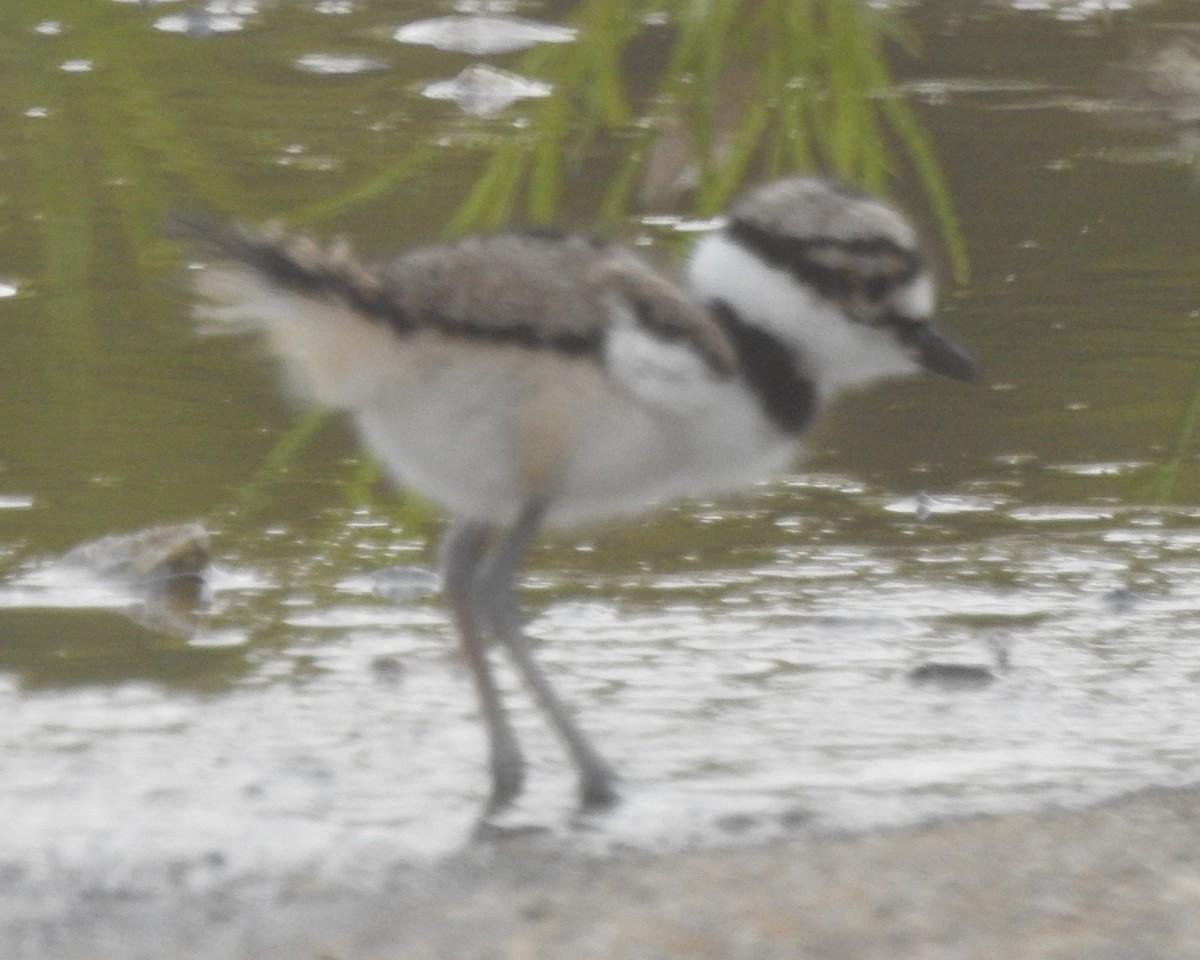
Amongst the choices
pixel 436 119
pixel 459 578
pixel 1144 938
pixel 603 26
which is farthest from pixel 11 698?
pixel 436 119

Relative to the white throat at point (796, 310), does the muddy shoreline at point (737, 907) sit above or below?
below

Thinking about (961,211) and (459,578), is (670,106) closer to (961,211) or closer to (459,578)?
(961,211)

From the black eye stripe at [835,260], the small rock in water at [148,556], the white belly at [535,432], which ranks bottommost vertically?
the small rock in water at [148,556]

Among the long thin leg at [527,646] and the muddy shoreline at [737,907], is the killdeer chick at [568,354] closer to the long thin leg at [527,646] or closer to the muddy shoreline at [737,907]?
the long thin leg at [527,646]

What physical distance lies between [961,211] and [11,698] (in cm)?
299

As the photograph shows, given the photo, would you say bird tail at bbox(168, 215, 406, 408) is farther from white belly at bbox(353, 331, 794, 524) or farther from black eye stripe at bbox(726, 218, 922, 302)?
black eye stripe at bbox(726, 218, 922, 302)

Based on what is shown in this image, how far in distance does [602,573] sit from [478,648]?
0.75 metres

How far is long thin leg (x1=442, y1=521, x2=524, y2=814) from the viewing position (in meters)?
3.65

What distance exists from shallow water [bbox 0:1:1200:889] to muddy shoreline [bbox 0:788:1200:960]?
0.12m

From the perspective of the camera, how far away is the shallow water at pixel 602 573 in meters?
3.62

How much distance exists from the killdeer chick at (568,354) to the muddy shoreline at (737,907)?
0.39m

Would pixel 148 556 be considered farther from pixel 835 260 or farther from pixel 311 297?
pixel 835 260

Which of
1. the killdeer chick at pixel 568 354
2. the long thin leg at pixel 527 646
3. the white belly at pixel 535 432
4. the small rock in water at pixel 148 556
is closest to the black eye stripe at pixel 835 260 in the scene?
the killdeer chick at pixel 568 354

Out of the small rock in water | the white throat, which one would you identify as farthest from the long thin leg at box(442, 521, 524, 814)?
the small rock in water
